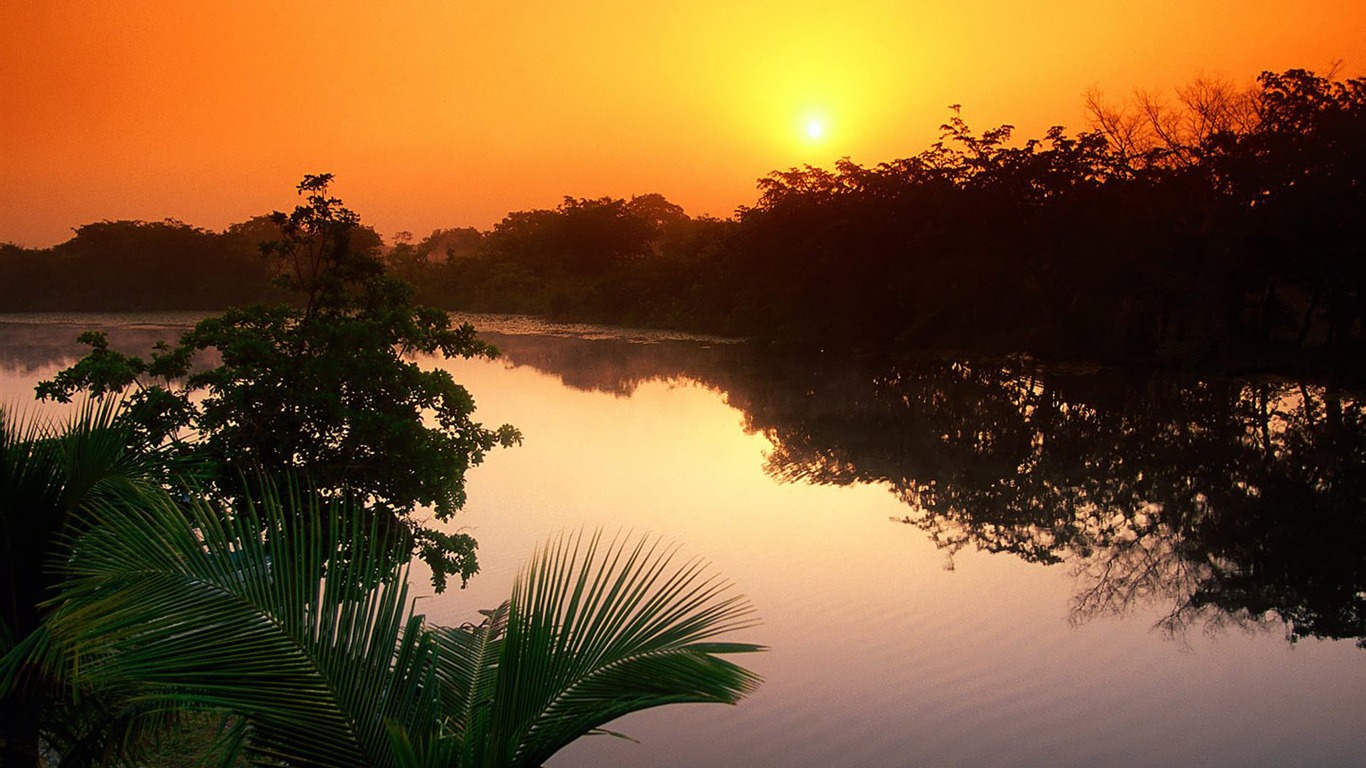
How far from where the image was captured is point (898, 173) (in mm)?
33438

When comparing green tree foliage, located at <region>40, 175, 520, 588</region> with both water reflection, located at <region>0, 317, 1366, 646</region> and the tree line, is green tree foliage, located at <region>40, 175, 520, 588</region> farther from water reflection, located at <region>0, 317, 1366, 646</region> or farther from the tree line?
the tree line

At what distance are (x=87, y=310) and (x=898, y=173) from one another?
1559 inches

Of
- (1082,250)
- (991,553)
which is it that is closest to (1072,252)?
(1082,250)

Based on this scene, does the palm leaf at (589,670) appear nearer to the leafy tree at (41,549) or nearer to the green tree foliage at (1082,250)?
the leafy tree at (41,549)

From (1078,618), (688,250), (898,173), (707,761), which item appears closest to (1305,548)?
(1078,618)

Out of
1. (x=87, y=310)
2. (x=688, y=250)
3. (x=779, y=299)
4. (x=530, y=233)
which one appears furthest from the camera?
(x=530, y=233)

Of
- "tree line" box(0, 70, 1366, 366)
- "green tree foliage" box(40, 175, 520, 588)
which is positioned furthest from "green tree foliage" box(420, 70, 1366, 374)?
"green tree foliage" box(40, 175, 520, 588)

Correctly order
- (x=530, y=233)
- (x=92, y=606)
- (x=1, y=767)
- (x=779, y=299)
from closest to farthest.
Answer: (x=92, y=606), (x=1, y=767), (x=779, y=299), (x=530, y=233)

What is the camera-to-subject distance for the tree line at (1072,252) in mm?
22219

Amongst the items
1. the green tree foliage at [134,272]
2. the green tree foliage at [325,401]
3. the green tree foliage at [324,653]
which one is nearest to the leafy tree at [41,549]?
the green tree foliage at [324,653]

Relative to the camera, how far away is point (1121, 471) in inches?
568

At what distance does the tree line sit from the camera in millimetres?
22219

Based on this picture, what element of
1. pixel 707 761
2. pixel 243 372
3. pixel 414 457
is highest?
pixel 243 372

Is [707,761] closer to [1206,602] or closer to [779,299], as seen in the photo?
[1206,602]
